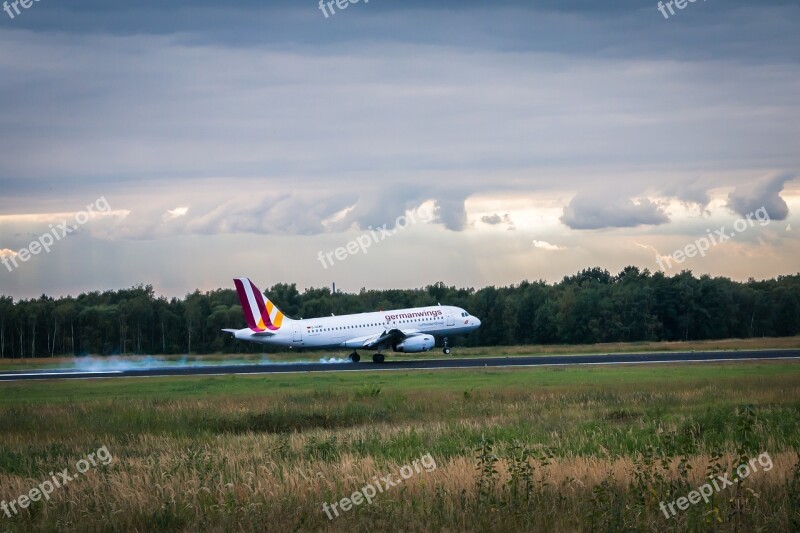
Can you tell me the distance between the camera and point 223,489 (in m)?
16.7

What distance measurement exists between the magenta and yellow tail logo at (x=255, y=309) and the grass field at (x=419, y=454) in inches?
1068

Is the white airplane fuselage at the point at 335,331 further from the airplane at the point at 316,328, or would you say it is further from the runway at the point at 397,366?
the runway at the point at 397,366

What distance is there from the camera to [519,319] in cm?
12531

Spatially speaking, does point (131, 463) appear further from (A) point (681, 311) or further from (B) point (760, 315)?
(B) point (760, 315)

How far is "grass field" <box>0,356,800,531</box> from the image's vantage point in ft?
48.7

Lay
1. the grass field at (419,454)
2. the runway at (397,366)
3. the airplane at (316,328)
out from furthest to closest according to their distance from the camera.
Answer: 1. the airplane at (316,328)
2. the runway at (397,366)
3. the grass field at (419,454)

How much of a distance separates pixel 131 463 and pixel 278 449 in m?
3.48

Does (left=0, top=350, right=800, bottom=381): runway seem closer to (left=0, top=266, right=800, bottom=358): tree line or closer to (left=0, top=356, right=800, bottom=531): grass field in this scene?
(left=0, top=356, right=800, bottom=531): grass field

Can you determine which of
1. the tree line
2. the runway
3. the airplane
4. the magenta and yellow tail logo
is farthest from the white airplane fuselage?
the tree line

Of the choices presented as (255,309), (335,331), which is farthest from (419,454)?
A: (255,309)

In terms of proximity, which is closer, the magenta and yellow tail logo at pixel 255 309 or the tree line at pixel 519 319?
the magenta and yellow tail logo at pixel 255 309

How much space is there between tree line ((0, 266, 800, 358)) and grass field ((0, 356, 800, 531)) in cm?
7458

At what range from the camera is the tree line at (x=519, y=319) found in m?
117

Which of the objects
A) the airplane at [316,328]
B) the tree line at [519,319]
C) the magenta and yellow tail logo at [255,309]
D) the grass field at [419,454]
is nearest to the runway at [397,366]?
the airplane at [316,328]
